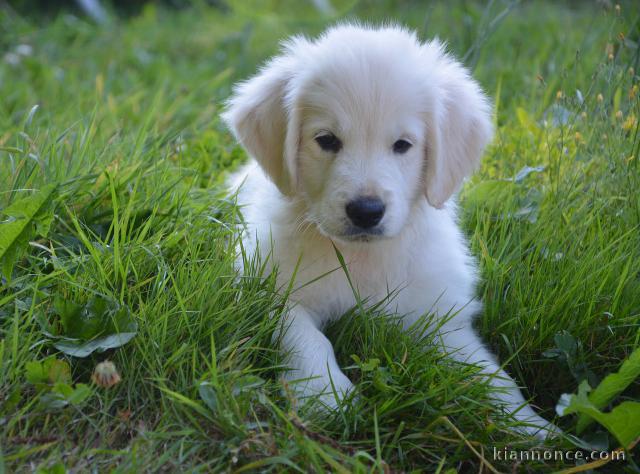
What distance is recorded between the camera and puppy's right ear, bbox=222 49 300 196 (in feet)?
8.97

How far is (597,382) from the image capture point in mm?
2492

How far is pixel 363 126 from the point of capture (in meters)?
2.56

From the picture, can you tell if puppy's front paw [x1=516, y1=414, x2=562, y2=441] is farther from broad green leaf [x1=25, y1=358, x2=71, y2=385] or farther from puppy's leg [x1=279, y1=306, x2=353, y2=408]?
broad green leaf [x1=25, y1=358, x2=71, y2=385]

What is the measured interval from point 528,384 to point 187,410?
122 cm

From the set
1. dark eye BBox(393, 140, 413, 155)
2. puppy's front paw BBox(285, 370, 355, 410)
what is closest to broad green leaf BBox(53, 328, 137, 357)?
puppy's front paw BBox(285, 370, 355, 410)

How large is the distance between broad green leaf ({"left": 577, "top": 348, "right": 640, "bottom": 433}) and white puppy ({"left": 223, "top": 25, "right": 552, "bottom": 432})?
6.3 inches

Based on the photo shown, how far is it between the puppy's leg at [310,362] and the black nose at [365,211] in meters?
0.40

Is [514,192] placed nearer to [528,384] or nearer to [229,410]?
[528,384]

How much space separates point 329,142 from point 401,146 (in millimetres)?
256

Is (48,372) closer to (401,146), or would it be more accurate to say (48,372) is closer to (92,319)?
(92,319)

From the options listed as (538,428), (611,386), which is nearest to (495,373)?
(538,428)

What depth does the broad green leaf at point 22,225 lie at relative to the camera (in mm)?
2436

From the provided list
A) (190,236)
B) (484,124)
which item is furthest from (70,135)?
(484,124)

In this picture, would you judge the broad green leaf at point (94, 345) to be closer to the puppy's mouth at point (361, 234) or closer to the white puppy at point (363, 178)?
the white puppy at point (363, 178)
